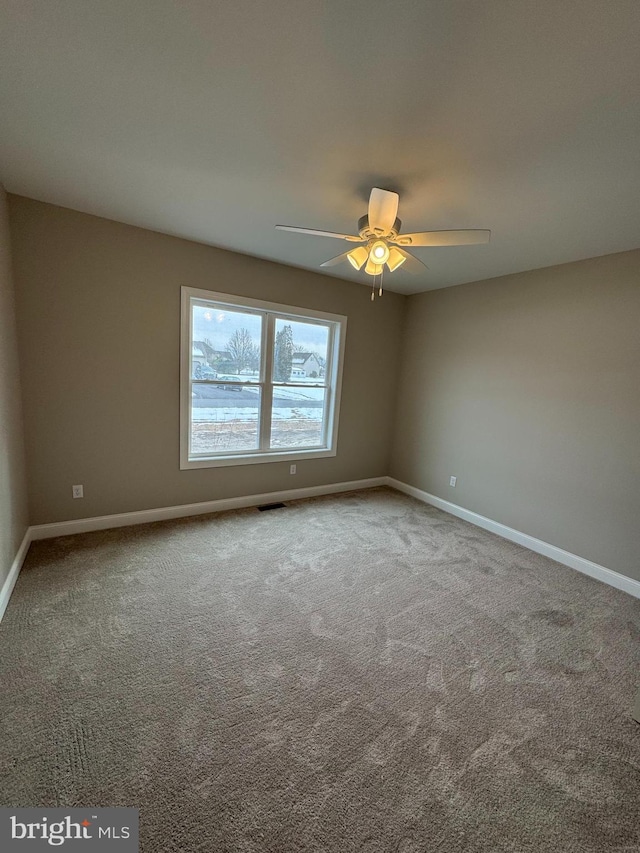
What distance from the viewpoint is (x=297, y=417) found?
408 centimetres

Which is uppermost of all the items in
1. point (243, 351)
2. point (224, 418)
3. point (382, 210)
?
point (382, 210)

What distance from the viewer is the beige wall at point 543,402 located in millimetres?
2672

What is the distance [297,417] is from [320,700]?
2.87 meters

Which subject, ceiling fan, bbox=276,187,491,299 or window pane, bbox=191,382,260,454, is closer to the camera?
ceiling fan, bbox=276,187,491,299

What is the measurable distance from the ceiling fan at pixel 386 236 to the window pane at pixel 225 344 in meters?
1.61

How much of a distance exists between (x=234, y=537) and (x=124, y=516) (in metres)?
1.04

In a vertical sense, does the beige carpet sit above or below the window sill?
below

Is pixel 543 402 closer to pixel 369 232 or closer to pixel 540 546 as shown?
pixel 540 546

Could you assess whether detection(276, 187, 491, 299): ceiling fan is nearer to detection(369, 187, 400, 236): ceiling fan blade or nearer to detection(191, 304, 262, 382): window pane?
detection(369, 187, 400, 236): ceiling fan blade

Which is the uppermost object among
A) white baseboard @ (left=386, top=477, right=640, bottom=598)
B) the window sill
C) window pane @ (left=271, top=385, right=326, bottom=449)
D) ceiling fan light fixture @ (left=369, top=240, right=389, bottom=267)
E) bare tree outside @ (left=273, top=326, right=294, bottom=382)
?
ceiling fan light fixture @ (left=369, top=240, right=389, bottom=267)

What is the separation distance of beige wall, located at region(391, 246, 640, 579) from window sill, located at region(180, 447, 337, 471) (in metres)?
1.36

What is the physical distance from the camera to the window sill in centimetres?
341

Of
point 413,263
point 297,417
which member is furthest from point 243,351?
point 413,263

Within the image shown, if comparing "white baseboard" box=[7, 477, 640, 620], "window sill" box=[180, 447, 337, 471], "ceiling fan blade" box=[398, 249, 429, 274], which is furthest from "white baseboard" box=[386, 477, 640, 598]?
"ceiling fan blade" box=[398, 249, 429, 274]
